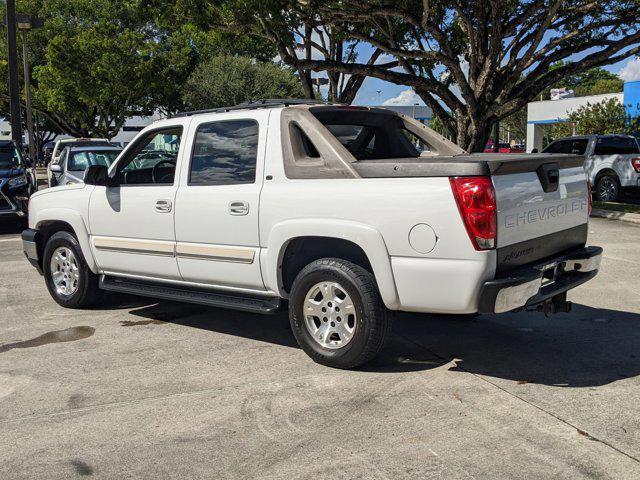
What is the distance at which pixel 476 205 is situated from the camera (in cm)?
436

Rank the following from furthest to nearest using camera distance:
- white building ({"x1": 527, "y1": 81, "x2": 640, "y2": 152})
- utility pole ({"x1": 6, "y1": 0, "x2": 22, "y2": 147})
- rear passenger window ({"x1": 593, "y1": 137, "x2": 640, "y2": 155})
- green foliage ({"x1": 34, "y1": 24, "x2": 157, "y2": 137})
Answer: white building ({"x1": 527, "y1": 81, "x2": 640, "y2": 152})
green foliage ({"x1": 34, "y1": 24, "x2": 157, "y2": 137})
utility pole ({"x1": 6, "y1": 0, "x2": 22, "y2": 147})
rear passenger window ({"x1": 593, "y1": 137, "x2": 640, "y2": 155})

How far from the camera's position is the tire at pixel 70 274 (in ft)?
22.7

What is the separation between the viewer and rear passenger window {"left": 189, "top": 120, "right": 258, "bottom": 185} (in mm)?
5543

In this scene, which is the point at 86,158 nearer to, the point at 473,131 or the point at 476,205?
the point at 473,131

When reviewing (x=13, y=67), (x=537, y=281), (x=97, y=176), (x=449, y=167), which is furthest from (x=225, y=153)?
(x=13, y=67)

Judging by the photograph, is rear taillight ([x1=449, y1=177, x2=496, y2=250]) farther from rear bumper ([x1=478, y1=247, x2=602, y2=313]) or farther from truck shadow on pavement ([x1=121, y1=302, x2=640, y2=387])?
truck shadow on pavement ([x1=121, y1=302, x2=640, y2=387])

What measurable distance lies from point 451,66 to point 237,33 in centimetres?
596

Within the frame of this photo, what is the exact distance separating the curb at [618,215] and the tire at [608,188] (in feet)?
8.41

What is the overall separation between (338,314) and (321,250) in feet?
1.78

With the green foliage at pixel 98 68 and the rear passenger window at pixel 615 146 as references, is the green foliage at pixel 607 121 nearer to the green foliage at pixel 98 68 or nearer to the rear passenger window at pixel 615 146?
the rear passenger window at pixel 615 146

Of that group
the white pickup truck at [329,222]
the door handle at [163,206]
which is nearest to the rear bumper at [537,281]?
the white pickup truck at [329,222]

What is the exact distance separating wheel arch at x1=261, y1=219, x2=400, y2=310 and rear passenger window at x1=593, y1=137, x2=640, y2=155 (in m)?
14.4

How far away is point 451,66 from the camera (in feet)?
59.6

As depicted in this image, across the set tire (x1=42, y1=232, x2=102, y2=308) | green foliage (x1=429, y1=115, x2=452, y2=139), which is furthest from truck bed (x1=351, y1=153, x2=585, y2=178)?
green foliage (x1=429, y1=115, x2=452, y2=139)
